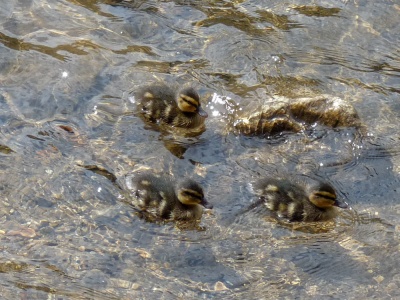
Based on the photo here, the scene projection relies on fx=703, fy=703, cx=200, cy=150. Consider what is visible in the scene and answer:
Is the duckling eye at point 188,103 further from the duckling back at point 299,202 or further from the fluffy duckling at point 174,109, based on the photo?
the duckling back at point 299,202

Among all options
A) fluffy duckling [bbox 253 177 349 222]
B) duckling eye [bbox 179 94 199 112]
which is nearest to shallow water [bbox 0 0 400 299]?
fluffy duckling [bbox 253 177 349 222]

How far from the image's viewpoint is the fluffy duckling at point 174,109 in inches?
170

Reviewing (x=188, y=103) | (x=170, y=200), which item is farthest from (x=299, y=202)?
(x=188, y=103)

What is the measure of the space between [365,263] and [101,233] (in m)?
1.36

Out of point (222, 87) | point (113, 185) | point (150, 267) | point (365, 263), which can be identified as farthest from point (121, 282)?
point (222, 87)

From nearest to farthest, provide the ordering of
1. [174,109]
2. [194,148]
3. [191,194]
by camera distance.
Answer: [191,194] < [194,148] < [174,109]

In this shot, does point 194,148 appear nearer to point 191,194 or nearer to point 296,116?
point 191,194

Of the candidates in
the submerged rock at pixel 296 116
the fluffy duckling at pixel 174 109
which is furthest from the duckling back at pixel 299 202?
the fluffy duckling at pixel 174 109

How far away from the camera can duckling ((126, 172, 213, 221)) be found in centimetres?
377

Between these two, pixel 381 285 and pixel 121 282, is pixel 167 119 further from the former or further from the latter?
pixel 381 285

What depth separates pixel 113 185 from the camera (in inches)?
153

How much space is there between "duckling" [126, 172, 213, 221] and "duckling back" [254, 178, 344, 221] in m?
0.35

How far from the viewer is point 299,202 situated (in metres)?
3.88

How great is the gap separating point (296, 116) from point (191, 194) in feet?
3.30
